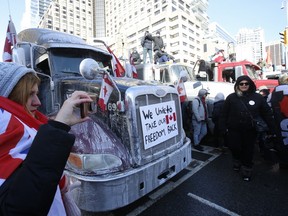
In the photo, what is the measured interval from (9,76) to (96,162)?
1760mm

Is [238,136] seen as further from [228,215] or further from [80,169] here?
[80,169]

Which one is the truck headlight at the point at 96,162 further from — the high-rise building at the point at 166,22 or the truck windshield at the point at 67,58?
the high-rise building at the point at 166,22

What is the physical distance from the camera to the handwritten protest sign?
3.01m

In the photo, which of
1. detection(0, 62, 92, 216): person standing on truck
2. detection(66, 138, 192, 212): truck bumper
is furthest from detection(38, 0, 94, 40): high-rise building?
detection(0, 62, 92, 216): person standing on truck

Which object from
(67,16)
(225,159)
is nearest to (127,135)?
(225,159)

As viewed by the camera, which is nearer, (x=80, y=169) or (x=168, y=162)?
(x=80, y=169)

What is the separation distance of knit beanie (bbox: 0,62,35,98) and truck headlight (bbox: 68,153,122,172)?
5.58 ft

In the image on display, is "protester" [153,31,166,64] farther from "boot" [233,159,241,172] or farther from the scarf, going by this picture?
the scarf

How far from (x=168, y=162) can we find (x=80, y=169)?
48.5 inches

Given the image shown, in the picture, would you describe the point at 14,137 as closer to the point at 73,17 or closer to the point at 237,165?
the point at 237,165

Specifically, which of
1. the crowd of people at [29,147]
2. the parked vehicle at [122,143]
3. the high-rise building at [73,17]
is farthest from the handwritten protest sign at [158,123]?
the high-rise building at [73,17]

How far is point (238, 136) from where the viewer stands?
13.7ft

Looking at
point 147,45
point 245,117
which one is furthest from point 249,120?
point 147,45

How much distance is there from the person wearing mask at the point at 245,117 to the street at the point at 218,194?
0.41 m
